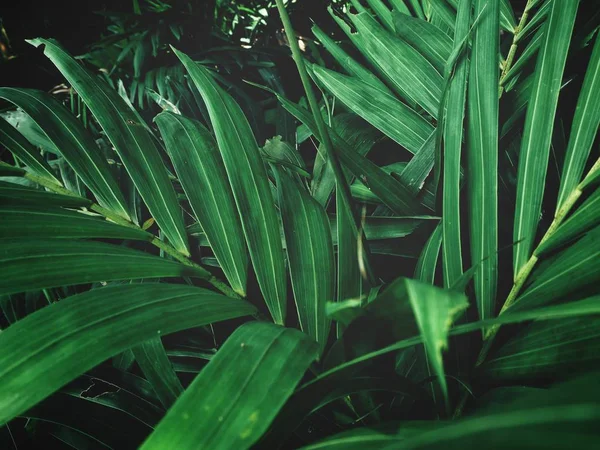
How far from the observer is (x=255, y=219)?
0.41 meters

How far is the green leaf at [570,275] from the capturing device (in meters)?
0.31

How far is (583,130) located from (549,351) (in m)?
0.22

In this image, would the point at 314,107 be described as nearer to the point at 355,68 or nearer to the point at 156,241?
the point at 156,241

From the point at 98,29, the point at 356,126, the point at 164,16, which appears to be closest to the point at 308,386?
the point at 356,126

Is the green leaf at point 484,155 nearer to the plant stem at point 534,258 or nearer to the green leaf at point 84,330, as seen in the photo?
the plant stem at point 534,258

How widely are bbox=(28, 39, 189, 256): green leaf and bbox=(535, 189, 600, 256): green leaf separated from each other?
0.37m

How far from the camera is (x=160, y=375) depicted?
437mm

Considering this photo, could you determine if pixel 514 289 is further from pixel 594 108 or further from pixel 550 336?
pixel 594 108

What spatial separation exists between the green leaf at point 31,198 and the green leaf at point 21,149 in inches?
3.4

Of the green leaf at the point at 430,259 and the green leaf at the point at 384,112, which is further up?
the green leaf at the point at 384,112

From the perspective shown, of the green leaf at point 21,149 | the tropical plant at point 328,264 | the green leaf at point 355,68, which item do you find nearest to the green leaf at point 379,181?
the tropical plant at point 328,264

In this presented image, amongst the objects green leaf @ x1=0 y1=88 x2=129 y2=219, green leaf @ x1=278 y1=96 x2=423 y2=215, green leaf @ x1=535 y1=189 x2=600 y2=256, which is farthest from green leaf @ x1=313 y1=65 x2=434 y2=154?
green leaf @ x1=0 y1=88 x2=129 y2=219

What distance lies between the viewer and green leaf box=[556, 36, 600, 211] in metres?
0.39

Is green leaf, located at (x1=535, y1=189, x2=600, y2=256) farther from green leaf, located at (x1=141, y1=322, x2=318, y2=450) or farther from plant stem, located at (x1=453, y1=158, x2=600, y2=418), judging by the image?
green leaf, located at (x1=141, y1=322, x2=318, y2=450)
